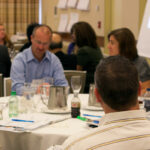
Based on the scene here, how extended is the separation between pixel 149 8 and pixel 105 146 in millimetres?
3669

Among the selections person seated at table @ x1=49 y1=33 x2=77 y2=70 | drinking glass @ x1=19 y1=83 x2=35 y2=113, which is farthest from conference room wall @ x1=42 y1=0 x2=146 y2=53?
drinking glass @ x1=19 y1=83 x2=35 y2=113

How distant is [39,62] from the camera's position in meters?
4.29

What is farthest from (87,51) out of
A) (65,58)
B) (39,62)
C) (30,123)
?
(30,123)

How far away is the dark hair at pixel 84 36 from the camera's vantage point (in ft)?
18.6

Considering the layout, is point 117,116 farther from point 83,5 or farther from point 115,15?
point 83,5

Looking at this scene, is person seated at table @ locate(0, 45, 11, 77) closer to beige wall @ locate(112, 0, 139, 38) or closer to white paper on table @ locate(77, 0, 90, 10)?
beige wall @ locate(112, 0, 139, 38)

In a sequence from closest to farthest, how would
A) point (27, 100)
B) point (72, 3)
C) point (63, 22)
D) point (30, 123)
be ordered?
1. point (30, 123)
2. point (27, 100)
3. point (72, 3)
4. point (63, 22)

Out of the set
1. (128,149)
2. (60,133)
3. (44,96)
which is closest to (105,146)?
(128,149)

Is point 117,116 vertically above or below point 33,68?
above

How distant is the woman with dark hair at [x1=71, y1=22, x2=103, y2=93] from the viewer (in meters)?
5.41

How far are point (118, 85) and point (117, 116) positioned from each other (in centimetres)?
12

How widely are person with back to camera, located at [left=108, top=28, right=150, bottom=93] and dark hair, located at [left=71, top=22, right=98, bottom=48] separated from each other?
134 cm

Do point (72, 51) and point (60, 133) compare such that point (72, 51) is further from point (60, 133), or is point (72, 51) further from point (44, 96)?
point (60, 133)

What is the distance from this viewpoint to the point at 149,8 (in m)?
4.81
